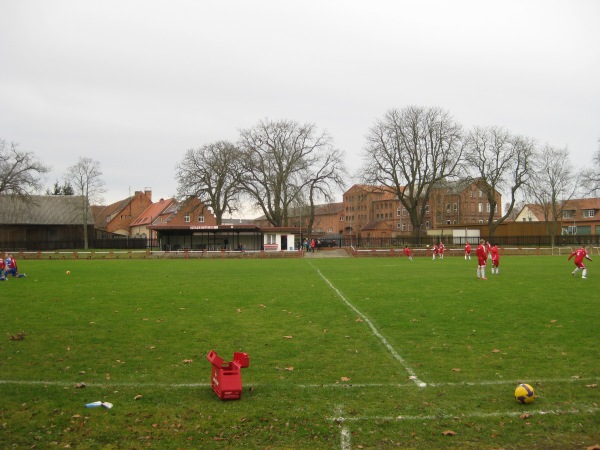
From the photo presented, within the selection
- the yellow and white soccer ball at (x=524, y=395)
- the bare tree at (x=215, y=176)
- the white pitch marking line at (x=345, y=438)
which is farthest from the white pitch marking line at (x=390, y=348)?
the bare tree at (x=215, y=176)

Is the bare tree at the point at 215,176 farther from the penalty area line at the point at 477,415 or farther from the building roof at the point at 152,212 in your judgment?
the penalty area line at the point at 477,415

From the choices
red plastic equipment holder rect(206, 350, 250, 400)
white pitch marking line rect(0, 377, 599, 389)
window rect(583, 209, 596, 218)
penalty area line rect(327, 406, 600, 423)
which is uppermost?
window rect(583, 209, 596, 218)

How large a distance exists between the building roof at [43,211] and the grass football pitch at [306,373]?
220 ft

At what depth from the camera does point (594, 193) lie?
183ft

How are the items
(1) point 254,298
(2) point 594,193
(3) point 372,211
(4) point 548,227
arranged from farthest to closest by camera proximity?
1. (3) point 372,211
2. (4) point 548,227
3. (2) point 594,193
4. (1) point 254,298

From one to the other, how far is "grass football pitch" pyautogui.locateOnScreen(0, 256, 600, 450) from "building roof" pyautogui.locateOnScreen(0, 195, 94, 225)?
220ft

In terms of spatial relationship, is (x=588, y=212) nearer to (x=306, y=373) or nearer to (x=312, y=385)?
(x=306, y=373)

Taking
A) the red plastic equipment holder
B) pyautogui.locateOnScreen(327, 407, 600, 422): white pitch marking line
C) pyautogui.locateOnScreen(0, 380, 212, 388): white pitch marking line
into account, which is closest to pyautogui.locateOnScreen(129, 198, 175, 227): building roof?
pyautogui.locateOnScreen(0, 380, 212, 388): white pitch marking line

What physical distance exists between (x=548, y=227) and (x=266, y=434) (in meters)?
81.9

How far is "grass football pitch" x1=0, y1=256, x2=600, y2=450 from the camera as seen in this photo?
605 cm

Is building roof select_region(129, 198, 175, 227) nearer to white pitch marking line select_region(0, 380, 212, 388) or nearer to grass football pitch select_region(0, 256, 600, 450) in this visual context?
grass football pitch select_region(0, 256, 600, 450)

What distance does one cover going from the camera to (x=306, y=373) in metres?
8.44

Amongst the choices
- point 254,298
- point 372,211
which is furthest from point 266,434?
point 372,211

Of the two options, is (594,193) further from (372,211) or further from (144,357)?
(372,211)
